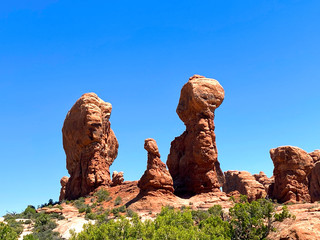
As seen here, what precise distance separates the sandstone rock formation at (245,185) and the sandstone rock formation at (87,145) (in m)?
21.9

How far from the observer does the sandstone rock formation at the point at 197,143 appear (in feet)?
166

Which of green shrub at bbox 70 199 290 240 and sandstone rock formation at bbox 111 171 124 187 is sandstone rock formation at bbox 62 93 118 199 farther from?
green shrub at bbox 70 199 290 240

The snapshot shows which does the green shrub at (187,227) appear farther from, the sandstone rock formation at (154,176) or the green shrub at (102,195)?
the green shrub at (102,195)

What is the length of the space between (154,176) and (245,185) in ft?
76.9

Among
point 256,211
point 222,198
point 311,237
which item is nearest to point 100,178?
point 222,198

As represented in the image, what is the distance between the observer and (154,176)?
44781 mm

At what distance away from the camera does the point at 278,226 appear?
3000 centimetres

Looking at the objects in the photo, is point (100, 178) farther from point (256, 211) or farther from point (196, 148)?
point (256, 211)

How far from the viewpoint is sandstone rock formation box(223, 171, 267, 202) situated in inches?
2334

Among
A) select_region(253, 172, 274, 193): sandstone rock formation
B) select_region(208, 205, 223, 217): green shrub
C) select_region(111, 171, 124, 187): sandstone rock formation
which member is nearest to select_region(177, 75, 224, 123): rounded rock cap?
select_region(111, 171, 124, 187): sandstone rock formation

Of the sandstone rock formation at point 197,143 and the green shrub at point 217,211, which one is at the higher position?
the sandstone rock formation at point 197,143

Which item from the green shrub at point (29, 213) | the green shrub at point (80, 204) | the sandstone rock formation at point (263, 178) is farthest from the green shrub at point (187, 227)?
the sandstone rock formation at point (263, 178)

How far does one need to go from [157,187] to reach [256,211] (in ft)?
53.4

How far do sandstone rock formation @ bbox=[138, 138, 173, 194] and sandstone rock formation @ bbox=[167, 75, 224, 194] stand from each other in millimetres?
5970
